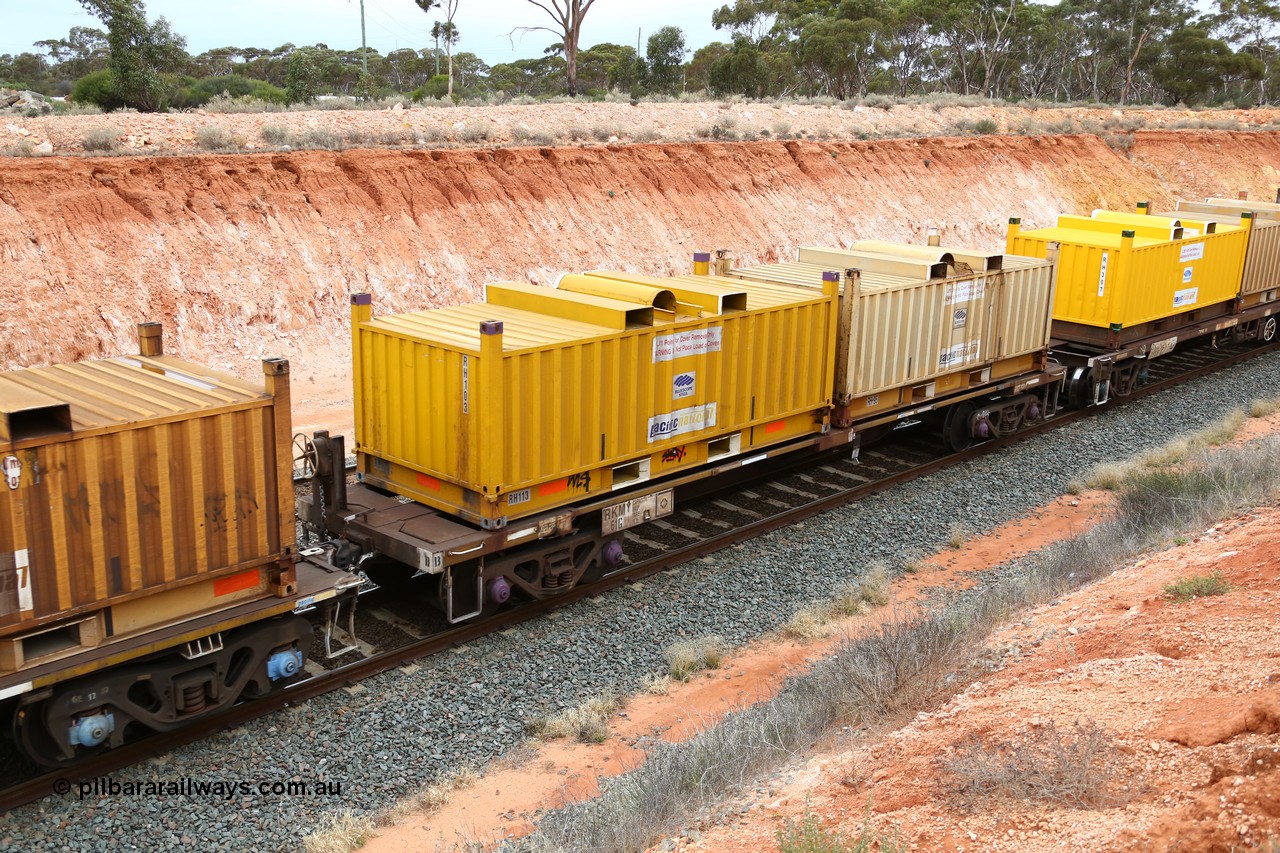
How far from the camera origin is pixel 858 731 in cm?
833

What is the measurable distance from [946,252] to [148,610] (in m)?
11.9

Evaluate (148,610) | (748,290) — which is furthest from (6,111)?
(148,610)

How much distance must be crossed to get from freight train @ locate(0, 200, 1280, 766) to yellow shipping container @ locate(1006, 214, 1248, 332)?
1767 millimetres

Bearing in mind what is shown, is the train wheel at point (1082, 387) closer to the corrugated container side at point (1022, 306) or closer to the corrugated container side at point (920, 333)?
the corrugated container side at point (1022, 306)

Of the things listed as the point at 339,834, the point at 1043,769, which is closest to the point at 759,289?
the point at 1043,769

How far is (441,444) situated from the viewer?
428 inches

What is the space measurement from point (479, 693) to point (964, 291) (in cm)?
958

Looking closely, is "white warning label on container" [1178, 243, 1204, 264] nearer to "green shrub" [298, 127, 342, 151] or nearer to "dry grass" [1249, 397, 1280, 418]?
"dry grass" [1249, 397, 1280, 418]

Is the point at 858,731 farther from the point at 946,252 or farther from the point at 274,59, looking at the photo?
the point at 274,59

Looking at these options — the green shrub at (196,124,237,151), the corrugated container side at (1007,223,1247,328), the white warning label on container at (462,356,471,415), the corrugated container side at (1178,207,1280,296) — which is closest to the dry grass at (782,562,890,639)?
the white warning label on container at (462,356,471,415)

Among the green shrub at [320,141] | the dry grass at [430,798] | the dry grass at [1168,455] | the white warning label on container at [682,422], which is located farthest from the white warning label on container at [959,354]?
the green shrub at [320,141]

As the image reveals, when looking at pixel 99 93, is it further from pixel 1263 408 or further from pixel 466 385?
pixel 1263 408

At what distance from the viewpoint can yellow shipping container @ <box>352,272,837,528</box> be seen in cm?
1055

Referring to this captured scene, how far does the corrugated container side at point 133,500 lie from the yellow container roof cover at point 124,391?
0.07 feet
